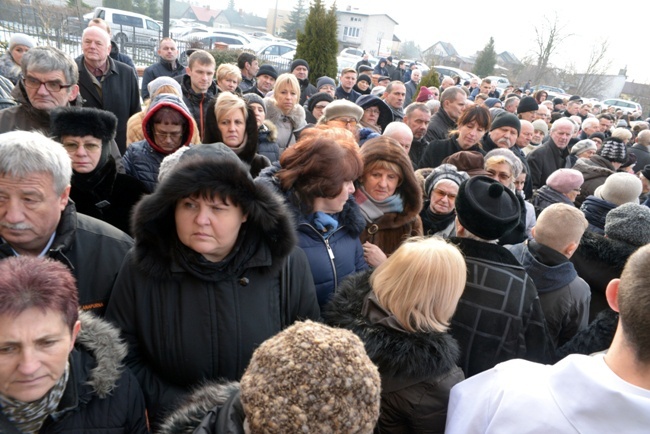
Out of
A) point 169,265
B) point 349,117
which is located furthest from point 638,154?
point 169,265

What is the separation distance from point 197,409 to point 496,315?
151cm

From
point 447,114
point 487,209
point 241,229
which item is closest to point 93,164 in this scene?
point 241,229

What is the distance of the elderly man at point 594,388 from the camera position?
1156 mm

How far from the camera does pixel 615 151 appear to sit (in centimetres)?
634

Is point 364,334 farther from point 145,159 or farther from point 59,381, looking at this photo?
point 145,159

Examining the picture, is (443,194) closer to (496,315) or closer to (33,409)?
(496,315)

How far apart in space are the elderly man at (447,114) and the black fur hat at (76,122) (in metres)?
4.51

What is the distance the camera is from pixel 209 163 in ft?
6.21

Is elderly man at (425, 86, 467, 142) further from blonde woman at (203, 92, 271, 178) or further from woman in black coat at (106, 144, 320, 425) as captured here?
woman in black coat at (106, 144, 320, 425)

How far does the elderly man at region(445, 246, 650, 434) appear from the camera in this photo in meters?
1.16

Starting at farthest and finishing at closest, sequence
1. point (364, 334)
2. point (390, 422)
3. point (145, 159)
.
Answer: point (145, 159) < point (364, 334) < point (390, 422)

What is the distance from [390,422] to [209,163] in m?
1.32

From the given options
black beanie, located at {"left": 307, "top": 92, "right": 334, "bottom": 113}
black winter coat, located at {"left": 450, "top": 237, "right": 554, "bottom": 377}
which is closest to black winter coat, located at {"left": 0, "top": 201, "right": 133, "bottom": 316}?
black winter coat, located at {"left": 450, "top": 237, "right": 554, "bottom": 377}

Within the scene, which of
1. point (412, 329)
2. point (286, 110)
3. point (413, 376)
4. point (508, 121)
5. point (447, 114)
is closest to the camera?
point (413, 376)
